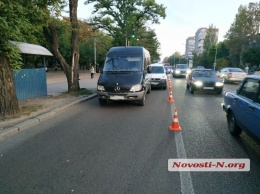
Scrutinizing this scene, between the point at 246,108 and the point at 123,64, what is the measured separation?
20.9ft

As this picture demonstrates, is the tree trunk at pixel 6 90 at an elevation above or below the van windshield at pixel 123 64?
below

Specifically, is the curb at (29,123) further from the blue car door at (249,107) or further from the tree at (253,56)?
the tree at (253,56)

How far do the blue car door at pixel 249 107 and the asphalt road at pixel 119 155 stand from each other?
1.89 ft

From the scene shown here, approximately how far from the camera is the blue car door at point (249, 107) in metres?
3.75

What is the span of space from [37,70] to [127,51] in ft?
15.8

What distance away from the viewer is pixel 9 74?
6.82 m

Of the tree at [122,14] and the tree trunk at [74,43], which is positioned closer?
the tree trunk at [74,43]

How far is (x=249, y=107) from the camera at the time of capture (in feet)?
13.3

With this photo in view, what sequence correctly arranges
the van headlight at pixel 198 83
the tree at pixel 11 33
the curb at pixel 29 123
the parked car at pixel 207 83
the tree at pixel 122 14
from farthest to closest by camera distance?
1. the tree at pixel 122 14
2. the van headlight at pixel 198 83
3. the parked car at pixel 207 83
4. the tree at pixel 11 33
5. the curb at pixel 29 123

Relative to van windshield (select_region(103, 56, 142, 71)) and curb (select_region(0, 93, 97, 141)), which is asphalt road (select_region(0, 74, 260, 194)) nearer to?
curb (select_region(0, 93, 97, 141))

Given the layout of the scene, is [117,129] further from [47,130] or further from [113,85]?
[113,85]

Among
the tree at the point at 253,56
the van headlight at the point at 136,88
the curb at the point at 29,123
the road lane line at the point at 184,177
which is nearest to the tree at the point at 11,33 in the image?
the curb at the point at 29,123

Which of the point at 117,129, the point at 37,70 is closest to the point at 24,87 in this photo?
the point at 37,70

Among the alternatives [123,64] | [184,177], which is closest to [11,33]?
[123,64]
